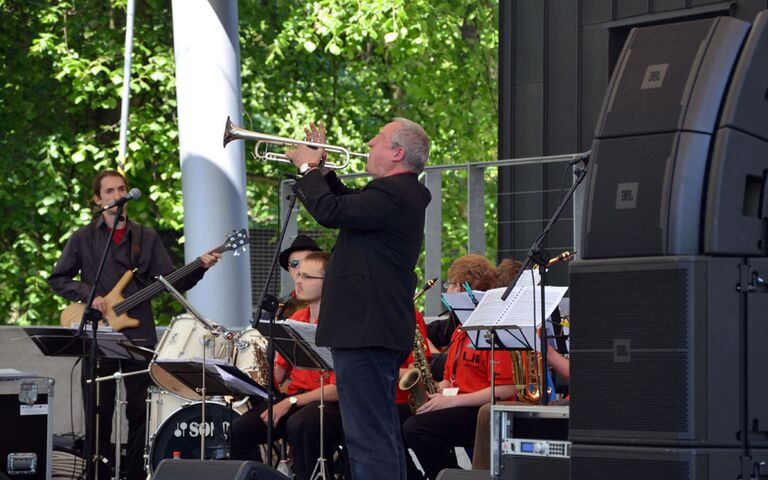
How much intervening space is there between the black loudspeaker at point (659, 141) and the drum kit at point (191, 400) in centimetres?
353

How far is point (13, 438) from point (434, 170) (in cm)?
362

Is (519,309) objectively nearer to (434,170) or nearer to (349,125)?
(434,170)

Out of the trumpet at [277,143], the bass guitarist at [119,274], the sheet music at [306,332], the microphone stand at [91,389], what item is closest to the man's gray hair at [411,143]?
the trumpet at [277,143]

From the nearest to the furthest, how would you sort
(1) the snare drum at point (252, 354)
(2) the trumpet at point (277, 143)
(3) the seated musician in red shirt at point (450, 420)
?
(2) the trumpet at point (277, 143) → (3) the seated musician in red shirt at point (450, 420) → (1) the snare drum at point (252, 354)

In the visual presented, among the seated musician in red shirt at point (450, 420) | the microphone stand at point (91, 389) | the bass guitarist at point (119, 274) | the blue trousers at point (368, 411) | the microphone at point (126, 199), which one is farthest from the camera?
the bass guitarist at point (119, 274)

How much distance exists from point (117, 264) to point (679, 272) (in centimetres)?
454

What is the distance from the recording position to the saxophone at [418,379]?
6.68m

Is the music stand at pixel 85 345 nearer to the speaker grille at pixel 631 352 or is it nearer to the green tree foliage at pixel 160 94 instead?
the speaker grille at pixel 631 352

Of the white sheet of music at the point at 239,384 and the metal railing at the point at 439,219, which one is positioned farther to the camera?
the metal railing at the point at 439,219

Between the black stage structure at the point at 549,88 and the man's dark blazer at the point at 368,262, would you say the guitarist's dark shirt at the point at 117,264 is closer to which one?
the man's dark blazer at the point at 368,262

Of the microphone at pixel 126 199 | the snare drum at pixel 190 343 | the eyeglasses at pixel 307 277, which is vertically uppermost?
the microphone at pixel 126 199

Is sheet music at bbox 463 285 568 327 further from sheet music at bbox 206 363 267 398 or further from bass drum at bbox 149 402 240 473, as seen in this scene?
bass drum at bbox 149 402 240 473

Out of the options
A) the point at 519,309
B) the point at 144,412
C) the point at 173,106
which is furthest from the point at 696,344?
the point at 173,106

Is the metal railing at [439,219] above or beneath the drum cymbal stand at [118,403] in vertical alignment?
above
